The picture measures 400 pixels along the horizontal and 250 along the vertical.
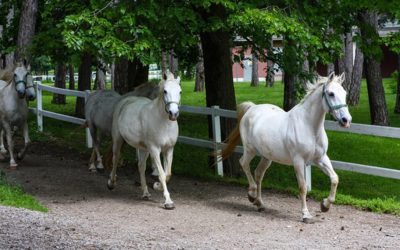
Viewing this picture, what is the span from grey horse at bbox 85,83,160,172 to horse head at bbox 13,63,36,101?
1231mm

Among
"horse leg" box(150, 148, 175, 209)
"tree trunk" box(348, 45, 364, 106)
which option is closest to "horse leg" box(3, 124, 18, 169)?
"horse leg" box(150, 148, 175, 209)

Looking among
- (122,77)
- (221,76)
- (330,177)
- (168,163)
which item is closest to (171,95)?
(168,163)

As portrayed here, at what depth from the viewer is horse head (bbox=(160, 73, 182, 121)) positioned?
10438mm

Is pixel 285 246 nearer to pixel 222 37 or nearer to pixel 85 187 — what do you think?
pixel 85 187

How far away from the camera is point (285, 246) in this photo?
26.4 ft

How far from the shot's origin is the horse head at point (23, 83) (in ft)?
46.3

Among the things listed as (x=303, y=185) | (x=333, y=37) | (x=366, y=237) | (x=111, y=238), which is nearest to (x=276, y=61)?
(x=333, y=37)

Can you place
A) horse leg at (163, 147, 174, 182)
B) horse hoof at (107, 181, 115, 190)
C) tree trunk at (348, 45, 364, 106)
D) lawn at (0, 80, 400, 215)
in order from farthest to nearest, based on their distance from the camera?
tree trunk at (348, 45, 364, 106)
horse hoof at (107, 181, 115, 190)
lawn at (0, 80, 400, 215)
horse leg at (163, 147, 174, 182)

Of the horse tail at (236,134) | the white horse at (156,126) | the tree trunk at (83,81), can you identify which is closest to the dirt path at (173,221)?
the white horse at (156,126)

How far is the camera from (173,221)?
32.1ft

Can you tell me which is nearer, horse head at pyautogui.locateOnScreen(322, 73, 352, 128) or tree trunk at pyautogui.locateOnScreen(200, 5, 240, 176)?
horse head at pyautogui.locateOnScreen(322, 73, 352, 128)

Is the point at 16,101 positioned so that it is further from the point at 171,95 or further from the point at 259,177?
the point at 259,177

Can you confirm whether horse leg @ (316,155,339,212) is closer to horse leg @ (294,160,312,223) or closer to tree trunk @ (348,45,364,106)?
horse leg @ (294,160,312,223)

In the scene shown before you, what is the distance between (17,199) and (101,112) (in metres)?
4.16
